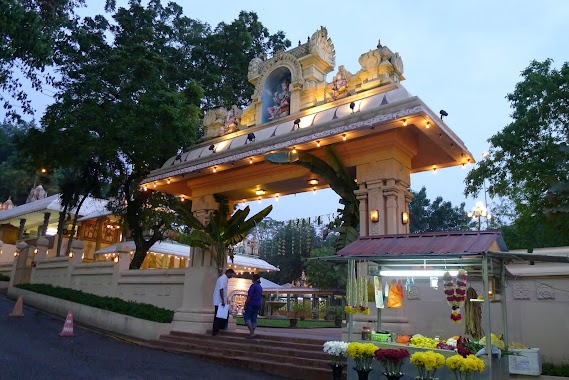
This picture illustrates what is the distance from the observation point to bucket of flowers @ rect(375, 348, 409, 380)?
649 centimetres

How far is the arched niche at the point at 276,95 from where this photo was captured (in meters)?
13.1

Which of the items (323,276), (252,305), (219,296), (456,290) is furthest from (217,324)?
(323,276)

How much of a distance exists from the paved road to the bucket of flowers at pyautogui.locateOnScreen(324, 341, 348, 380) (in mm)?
1649

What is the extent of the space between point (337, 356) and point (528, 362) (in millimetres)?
3161

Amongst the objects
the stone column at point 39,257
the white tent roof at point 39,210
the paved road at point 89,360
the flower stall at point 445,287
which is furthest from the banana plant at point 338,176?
the white tent roof at point 39,210

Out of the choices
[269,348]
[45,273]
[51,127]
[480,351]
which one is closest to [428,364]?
[480,351]

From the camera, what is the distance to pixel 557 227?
16516 mm

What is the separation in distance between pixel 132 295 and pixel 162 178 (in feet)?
12.1

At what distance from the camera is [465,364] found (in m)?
5.89

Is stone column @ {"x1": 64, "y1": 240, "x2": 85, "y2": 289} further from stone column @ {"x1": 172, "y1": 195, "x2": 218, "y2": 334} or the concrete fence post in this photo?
stone column @ {"x1": 172, "y1": 195, "x2": 218, "y2": 334}

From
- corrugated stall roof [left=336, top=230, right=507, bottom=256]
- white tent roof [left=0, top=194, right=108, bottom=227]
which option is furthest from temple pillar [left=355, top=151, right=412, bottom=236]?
white tent roof [left=0, top=194, right=108, bottom=227]

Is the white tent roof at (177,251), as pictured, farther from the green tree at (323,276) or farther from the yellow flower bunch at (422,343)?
the yellow flower bunch at (422,343)

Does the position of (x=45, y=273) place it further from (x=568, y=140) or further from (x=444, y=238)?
(x=568, y=140)

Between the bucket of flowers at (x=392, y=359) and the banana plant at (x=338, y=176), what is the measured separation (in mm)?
4054
